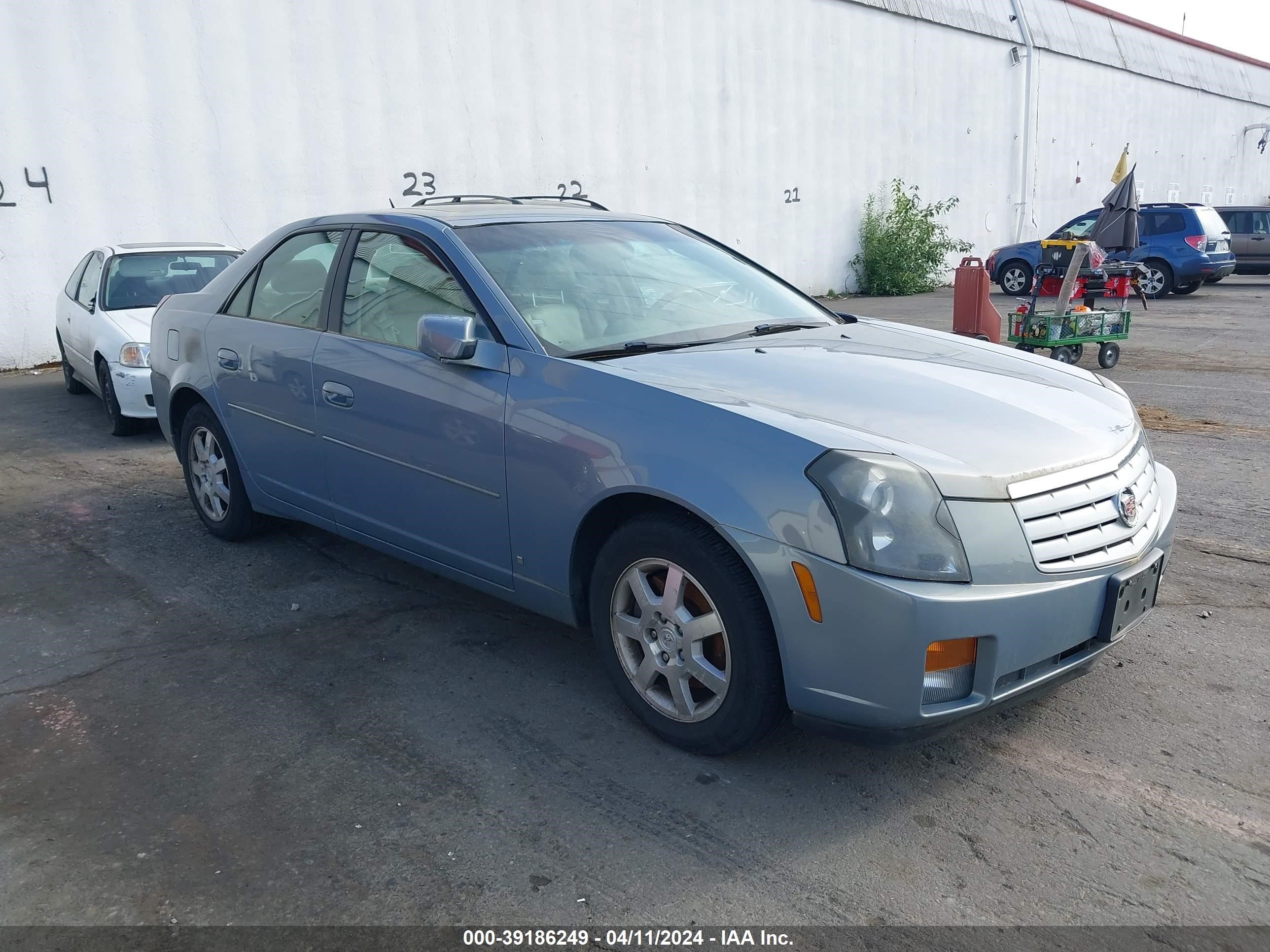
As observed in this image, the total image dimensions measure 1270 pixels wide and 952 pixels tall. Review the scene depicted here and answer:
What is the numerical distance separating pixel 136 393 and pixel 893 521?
7.11m

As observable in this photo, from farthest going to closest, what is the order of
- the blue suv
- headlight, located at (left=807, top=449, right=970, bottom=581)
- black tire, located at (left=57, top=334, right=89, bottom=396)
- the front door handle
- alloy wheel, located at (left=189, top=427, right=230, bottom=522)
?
1. the blue suv
2. black tire, located at (left=57, top=334, right=89, bottom=396)
3. alloy wheel, located at (left=189, top=427, right=230, bottom=522)
4. the front door handle
5. headlight, located at (left=807, top=449, right=970, bottom=581)

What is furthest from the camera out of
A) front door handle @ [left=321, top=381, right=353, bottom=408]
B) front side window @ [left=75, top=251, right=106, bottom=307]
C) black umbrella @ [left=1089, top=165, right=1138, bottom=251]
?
black umbrella @ [left=1089, top=165, right=1138, bottom=251]

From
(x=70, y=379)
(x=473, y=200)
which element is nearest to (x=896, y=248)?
Answer: (x=70, y=379)

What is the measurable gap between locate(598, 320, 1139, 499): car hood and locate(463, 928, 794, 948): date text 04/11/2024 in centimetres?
121

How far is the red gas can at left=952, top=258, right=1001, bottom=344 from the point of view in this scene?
1150 cm

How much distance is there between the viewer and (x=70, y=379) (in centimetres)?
1040

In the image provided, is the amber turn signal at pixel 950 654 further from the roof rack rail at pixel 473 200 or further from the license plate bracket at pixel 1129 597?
the roof rack rail at pixel 473 200

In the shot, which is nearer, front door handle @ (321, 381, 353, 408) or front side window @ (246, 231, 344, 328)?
front door handle @ (321, 381, 353, 408)

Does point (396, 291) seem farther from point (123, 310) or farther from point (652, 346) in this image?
point (123, 310)

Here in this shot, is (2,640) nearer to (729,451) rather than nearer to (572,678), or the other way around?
(572,678)

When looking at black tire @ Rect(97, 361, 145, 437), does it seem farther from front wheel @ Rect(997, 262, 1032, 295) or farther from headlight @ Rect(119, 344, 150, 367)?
front wheel @ Rect(997, 262, 1032, 295)

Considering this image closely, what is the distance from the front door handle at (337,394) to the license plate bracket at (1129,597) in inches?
111

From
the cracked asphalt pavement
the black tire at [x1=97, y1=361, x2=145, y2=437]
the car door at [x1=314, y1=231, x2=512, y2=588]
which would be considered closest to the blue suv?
the black tire at [x1=97, y1=361, x2=145, y2=437]

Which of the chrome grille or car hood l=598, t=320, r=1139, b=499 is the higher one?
car hood l=598, t=320, r=1139, b=499
